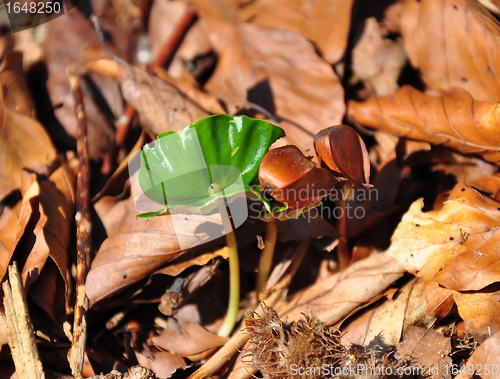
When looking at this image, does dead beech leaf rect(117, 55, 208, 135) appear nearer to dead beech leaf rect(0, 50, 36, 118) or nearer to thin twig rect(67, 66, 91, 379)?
thin twig rect(67, 66, 91, 379)

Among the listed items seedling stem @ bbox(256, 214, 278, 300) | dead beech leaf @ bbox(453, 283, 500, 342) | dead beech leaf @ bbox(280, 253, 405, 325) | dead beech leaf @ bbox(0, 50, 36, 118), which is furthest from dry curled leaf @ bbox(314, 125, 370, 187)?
dead beech leaf @ bbox(0, 50, 36, 118)

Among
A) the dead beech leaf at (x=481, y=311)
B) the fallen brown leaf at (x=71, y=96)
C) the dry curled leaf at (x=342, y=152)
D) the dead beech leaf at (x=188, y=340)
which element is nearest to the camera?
the dry curled leaf at (x=342, y=152)

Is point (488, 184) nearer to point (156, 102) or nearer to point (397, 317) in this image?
point (397, 317)

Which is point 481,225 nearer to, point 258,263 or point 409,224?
point 409,224

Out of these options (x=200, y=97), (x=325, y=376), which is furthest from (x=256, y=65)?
(x=325, y=376)

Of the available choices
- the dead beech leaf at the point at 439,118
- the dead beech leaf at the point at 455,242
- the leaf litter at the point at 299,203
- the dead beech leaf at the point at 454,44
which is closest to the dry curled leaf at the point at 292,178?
the leaf litter at the point at 299,203

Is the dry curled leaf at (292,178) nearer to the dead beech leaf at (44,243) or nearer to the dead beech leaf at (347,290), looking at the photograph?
the dead beech leaf at (347,290)

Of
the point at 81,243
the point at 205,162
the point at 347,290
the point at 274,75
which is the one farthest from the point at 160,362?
the point at 274,75
